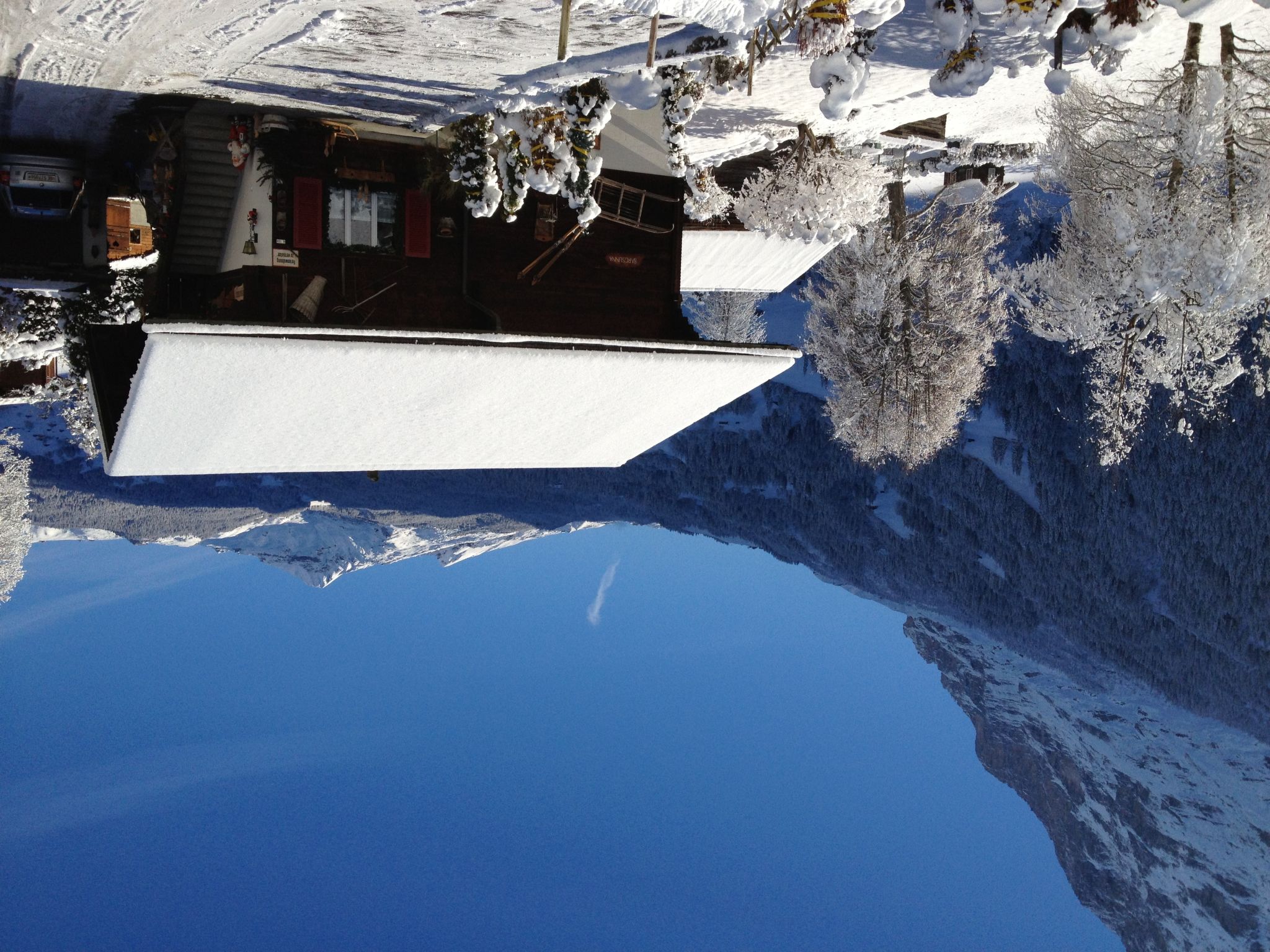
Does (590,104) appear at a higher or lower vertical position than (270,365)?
higher

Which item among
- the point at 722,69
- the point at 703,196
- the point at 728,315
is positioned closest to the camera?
the point at 722,69

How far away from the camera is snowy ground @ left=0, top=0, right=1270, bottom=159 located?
768 cm

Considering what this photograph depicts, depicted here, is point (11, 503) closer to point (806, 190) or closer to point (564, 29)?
point (806, 190)

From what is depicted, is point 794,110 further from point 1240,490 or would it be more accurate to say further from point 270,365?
point 1240,490

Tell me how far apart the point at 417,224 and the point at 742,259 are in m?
10.5

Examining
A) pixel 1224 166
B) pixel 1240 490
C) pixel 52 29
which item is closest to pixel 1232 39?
pixel 1224 166

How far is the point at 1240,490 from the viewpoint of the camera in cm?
2634

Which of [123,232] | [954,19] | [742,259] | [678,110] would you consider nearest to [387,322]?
[678,110]

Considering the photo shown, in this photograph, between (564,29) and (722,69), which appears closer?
(564,29)

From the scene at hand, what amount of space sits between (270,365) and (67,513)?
27.2m

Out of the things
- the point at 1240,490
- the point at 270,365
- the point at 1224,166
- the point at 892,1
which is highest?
the point at 892,1

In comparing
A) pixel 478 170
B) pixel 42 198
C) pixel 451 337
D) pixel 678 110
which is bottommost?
pixel 451 337

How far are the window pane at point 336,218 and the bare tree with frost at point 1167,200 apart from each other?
1174 centimetres

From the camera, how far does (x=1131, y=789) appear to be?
130ft
